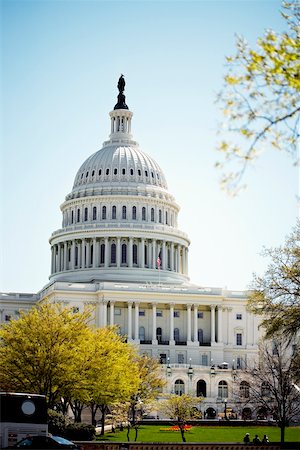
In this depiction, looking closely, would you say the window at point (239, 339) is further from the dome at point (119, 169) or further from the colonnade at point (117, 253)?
the dome at point (119, 169)

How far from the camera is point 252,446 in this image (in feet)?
194

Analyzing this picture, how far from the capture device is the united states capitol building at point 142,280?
152 metres

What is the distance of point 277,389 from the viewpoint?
3511 inches

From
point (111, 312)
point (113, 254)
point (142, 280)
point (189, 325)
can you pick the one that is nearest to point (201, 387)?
point (189, 325)

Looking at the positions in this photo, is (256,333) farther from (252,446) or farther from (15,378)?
(252,446)

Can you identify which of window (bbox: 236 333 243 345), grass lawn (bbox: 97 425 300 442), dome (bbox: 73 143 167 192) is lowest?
grass lawn (bbox: 97 425 300 442)

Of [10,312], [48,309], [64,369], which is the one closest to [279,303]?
[64,369]

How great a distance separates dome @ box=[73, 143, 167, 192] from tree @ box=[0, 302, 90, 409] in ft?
331

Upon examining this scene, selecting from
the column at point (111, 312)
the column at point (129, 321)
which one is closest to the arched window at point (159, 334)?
the column at point (129, 321)

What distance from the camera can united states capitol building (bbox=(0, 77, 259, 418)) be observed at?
500 feet

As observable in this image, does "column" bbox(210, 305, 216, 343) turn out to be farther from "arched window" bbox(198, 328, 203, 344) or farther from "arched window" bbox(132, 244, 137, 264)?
"arched window" bbox(132, 244, 137, 264)

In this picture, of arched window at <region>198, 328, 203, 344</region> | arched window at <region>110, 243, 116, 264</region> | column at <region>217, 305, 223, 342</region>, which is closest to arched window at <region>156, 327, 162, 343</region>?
arched window at <region>198, 328, 203, 344</region>

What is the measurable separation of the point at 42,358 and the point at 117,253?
96202mm

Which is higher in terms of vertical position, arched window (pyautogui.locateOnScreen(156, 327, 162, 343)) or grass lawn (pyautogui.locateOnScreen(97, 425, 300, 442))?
arched window (pyautogui.locateOnScreen(156, 327, 162, 343))
